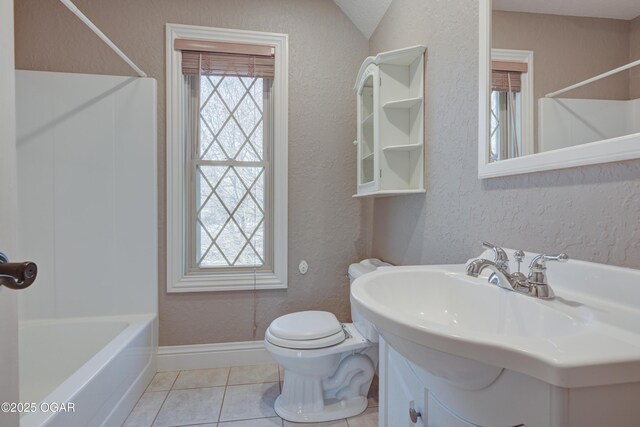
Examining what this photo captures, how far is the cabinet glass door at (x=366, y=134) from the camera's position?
65.2 inches

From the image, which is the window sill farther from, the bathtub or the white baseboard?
the white baseboard

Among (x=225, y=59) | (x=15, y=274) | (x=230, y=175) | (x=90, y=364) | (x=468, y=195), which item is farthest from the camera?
(x=230, y=175)

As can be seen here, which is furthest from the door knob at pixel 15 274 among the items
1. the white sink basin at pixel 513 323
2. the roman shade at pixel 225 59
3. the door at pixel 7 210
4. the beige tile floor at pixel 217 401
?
the roman shade at pixel 225 59

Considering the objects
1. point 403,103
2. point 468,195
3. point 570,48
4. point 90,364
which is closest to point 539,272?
point 468,195

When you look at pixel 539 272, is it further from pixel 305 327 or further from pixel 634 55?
pixel 305 327

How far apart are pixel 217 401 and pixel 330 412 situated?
2.02 feet

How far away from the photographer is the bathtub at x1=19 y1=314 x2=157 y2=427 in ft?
3.76

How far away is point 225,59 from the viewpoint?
76.3 inches

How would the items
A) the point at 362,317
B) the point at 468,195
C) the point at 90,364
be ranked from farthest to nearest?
1. the point at 362,317
2. the point at 90,364
3. the point at 468,195

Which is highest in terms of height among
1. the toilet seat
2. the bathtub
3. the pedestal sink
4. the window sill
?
the pedestal sink

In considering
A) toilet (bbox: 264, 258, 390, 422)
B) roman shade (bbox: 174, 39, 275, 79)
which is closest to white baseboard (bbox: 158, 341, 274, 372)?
toilet (bbox: 264, 258, 390, 422)

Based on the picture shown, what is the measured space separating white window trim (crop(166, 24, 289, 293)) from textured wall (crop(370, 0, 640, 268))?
706 mm

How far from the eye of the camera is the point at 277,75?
2.00m

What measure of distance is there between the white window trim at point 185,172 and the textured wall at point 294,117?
0.05 m
